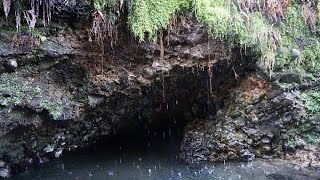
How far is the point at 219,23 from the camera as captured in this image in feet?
17.4

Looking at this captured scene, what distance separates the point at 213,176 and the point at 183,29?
6.94 ft

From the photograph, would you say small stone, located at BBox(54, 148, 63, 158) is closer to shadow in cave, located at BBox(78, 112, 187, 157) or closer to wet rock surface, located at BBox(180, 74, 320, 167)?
shadow in cave, located at BBox(78, 112, 187, 157)

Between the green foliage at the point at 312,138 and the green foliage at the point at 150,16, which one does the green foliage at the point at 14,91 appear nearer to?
the green foliage at the point at 150,16

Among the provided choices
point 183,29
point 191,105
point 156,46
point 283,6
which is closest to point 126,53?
point 156,46

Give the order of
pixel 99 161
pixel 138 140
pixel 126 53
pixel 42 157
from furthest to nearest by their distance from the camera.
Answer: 1. pixel 138 140
2. pixel 99 161
3. pixel 42 157
4. pixel 126 53

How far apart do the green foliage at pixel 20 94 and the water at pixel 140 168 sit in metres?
1.17

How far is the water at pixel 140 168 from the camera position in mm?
5352

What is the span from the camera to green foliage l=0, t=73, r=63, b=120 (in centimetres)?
435

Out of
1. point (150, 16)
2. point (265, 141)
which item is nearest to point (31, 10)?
point (150, 16)

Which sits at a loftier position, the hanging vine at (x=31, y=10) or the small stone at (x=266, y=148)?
the hanging vine at (x=31, y=10)

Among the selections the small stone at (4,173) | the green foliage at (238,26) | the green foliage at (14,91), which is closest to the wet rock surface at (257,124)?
the green foliage at (238,26)

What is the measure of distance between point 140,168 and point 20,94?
2.15m

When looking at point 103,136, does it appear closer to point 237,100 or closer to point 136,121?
point 136,121

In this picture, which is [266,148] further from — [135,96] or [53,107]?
[53,107]
